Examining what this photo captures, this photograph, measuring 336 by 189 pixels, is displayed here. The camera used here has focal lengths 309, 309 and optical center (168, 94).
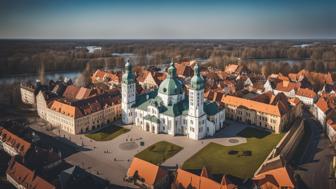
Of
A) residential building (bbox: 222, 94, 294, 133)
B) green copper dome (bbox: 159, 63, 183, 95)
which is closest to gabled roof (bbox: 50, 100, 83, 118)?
green copper dome (bbox: 159, 63, 183, 95)

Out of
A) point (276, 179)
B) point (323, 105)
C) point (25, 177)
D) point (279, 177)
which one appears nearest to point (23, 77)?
point (25, 177)

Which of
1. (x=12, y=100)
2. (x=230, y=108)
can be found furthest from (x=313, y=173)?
(x=12, y=100)

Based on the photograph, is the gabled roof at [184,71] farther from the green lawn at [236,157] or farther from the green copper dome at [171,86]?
the green lawn at [236,157]

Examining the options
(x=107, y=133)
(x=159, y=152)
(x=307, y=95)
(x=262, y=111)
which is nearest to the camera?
(x=159, y=152)

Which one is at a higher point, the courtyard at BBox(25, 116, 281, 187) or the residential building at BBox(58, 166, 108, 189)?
the residential building at BBox(58, 166, 108, 189)

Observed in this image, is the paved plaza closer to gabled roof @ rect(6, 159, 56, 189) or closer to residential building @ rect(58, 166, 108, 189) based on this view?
residential building @ rect(58, 166, 108, 189)

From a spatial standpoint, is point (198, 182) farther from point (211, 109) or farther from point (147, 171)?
point (211, 109)
